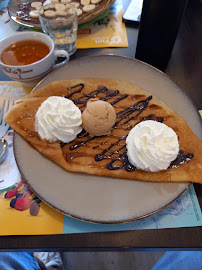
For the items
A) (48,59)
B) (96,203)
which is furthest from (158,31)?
(96,203)

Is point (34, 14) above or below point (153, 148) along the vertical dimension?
above

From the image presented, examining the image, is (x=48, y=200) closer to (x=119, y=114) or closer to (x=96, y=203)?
(x=96, y=203)

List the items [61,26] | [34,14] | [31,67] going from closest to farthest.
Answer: [31,67]
[61,26]
[34,14]

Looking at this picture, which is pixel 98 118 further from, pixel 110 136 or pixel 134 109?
pixel 134 109

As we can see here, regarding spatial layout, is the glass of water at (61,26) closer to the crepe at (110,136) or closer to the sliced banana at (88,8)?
the sliced banana at (88,8)

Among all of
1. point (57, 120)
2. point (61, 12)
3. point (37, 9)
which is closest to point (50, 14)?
point (61, 12)

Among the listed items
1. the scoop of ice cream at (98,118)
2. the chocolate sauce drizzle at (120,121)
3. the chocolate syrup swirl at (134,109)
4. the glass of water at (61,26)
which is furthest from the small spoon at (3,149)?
the glass of water at (61,26)

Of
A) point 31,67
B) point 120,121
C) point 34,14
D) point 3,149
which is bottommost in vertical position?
point 3,149
